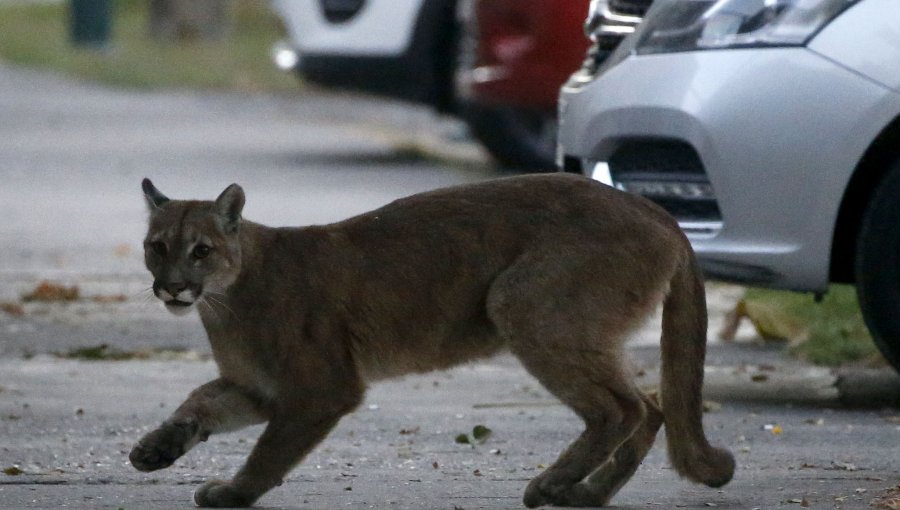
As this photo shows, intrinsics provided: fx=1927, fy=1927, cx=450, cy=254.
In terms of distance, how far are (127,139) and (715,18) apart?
35.9ft

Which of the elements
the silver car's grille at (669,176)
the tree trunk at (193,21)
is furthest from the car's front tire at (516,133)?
the tree trunk at (193,21)

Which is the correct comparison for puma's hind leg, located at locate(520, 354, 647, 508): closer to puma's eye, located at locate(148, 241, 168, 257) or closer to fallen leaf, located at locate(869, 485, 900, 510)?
fallen leaf, located at locate(869, 485, 900, 510)

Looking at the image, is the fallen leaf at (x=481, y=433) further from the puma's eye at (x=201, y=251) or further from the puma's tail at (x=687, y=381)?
the puma's eye at (x=201, y=251)

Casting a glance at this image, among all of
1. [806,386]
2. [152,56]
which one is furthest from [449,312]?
[152,56]

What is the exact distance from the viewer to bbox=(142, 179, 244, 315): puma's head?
5.14 metres

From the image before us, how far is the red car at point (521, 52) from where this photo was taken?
11906 millimetres

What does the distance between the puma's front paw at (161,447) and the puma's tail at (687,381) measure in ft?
4.28

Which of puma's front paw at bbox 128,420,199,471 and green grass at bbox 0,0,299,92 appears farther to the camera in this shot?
green grass at bbox 0,0,299,92

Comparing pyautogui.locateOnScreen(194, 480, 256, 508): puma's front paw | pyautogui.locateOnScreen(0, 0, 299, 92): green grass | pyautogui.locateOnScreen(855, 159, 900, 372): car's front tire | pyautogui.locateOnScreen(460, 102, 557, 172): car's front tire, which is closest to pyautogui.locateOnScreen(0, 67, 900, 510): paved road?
pyautogui.locateOnScreen(194, 480, 256, 508): puma's front paw

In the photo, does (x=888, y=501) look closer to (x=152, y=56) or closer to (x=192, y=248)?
(x=192, y=248)

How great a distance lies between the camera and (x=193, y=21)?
1257 inches

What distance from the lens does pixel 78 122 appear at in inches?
736

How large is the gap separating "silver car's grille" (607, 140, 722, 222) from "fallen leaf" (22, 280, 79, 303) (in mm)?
3123

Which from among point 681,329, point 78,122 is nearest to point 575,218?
point 681,329
